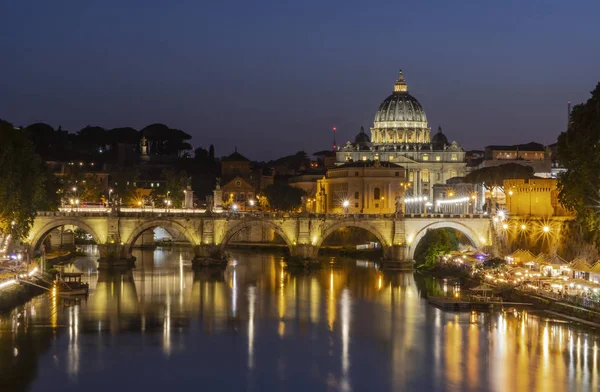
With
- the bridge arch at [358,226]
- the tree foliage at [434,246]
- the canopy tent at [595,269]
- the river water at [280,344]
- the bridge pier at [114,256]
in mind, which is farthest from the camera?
the bridge arch at [358,226]

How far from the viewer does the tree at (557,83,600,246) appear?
145 feet

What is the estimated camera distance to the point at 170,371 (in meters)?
33.4

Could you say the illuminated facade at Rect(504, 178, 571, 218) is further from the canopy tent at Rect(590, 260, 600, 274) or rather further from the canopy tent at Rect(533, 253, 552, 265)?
the canopy tent at Rect(590, 260, 600, 274)

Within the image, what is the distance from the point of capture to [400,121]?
149375 mm

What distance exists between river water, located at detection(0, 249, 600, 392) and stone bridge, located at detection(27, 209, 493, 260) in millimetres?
11022

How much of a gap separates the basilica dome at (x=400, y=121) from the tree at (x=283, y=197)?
164ft

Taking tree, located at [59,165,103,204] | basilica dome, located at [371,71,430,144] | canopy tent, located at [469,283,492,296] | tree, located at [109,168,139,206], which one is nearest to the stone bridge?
canopy tent, located at [469,283,492,296]

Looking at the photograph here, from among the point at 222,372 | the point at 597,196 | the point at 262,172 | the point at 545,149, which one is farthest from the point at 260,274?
the point at 545,149

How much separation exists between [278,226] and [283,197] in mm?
32986

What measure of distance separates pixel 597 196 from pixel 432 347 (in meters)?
12.0

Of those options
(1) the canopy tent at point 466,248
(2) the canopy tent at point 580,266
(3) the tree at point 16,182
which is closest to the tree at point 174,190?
(1) the canopy tent at point 466,248

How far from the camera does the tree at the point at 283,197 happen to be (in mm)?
98000

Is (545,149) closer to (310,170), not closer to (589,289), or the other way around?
(310,170)

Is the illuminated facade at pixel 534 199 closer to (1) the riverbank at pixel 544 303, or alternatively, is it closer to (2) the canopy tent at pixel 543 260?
(1) the riverbank at pixel 544 303
